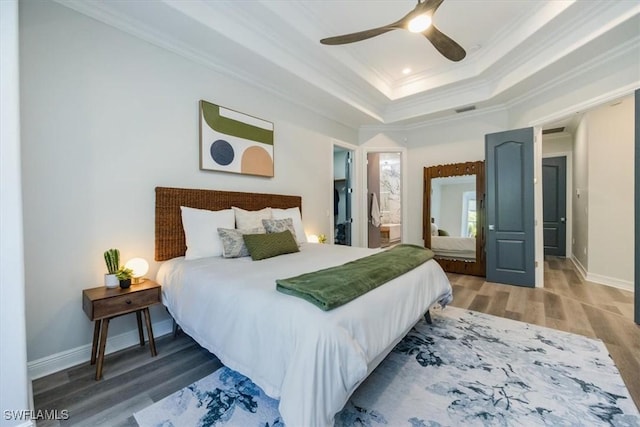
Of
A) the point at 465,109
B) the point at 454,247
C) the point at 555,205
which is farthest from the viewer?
the point at 555,205

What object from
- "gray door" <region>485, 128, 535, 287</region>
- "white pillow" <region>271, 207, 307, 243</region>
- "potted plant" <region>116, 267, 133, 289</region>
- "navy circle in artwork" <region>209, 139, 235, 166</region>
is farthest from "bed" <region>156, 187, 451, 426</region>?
"gray door" <region>485, 128, 535, 287</region>

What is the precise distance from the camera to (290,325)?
131 centimetres

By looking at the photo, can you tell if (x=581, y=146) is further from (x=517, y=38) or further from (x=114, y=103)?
(x=114, y=103)

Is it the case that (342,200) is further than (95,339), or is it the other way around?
(342,200)

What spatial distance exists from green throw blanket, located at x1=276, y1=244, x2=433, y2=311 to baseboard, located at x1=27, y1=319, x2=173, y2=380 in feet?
5.69

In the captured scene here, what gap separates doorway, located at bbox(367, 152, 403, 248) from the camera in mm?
6312

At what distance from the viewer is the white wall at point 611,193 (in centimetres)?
379

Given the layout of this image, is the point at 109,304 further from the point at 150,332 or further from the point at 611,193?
the point at 611,193

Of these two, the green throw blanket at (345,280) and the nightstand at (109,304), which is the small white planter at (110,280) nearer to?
the nightstand at (109,304)

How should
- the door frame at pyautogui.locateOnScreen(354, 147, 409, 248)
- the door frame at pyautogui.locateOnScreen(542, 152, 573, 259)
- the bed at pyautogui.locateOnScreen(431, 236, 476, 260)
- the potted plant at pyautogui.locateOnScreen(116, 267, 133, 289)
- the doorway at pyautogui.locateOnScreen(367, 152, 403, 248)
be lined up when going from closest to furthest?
1. the potted plant at pyautogui.locateOnScreen(116, 267, 133, 289)
2. the bed at pyautogui.locateOnScreen(431, 236, 476, 260)
3. the door frame at pyautogui.locateOnScreen(354, 147, 409, 248)
4. the door frame at pyautogui.locateOnScreen(542, 152, 573, 259)
5. the doorway at pyautogui.locateOnScreen(367, 152, 403, 248)

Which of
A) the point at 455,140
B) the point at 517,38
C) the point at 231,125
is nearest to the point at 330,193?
the point at 231,125

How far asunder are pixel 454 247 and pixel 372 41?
12.0 ft

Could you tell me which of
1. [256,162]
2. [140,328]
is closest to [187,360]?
[140,328]

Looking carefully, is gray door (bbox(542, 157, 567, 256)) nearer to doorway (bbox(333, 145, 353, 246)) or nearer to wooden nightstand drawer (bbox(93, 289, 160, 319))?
doorway (bbox(333, 145, 353, 246))
